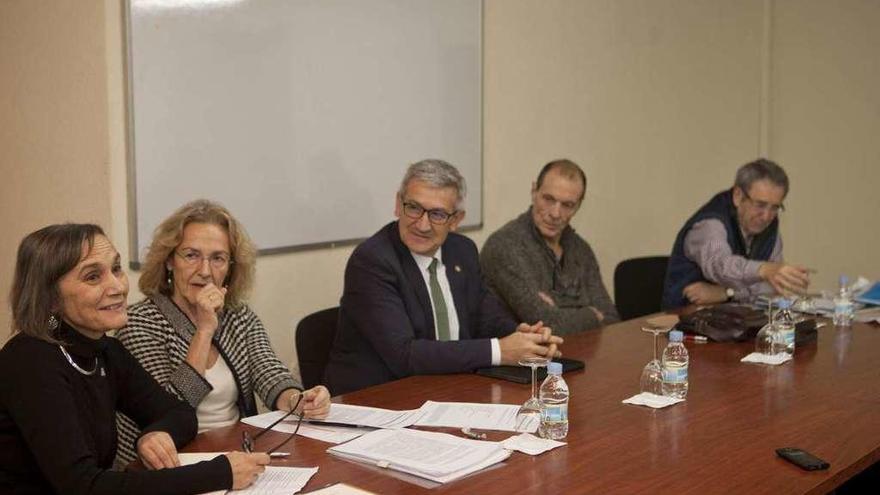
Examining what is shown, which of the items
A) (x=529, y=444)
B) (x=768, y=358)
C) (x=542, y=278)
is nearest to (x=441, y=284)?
(x=542, y=278)

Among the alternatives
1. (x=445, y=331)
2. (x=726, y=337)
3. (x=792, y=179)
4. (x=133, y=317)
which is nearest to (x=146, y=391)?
(x=133, y=317)

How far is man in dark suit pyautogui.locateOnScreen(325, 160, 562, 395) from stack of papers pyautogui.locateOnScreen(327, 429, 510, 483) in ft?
2.20

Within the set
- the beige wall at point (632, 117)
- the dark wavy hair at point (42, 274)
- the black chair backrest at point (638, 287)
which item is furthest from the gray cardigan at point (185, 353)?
the black chair backrest at point (638, 287)

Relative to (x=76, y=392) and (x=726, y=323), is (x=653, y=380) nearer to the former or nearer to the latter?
(x=726, y=323)

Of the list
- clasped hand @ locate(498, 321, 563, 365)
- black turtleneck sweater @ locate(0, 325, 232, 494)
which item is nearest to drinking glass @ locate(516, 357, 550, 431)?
clasped hand @ locate(498, 321, 563, 365)

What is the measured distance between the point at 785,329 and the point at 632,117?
269cm

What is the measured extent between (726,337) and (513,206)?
5.65 ft

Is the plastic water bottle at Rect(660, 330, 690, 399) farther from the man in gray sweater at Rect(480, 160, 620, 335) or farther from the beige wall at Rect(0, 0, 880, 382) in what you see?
the beige wall at Rect(0, 0, 880, 382)

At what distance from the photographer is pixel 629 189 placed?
5.79 m

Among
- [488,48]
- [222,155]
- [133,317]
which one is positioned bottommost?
[133,317]

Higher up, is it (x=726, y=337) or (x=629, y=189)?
(x=629, y=189)

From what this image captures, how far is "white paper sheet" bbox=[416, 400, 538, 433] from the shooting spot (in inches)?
92.8

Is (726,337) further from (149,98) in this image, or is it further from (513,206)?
(149,98)

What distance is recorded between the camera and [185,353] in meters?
2.74
